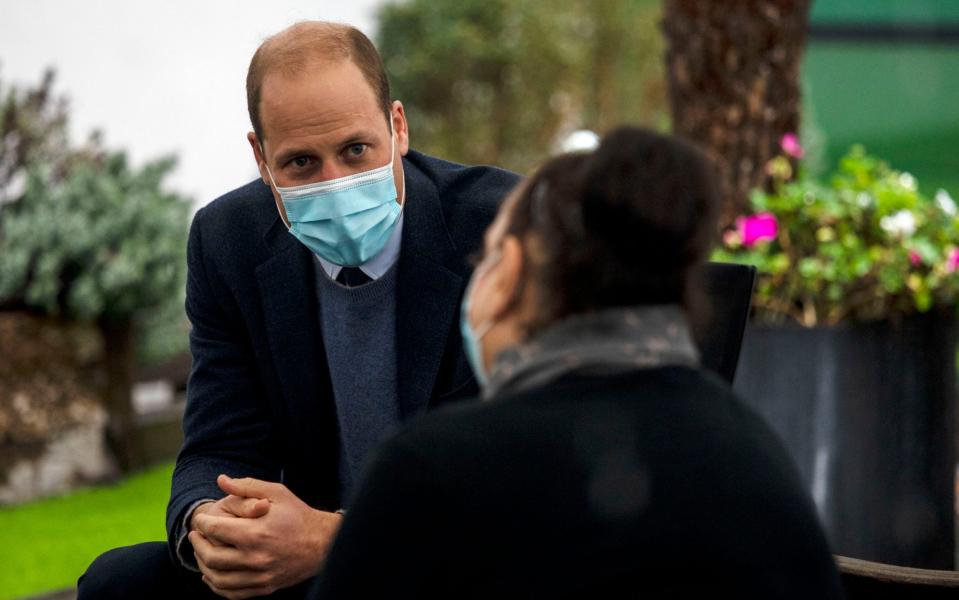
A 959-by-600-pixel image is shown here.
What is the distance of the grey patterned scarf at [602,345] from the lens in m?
1.31

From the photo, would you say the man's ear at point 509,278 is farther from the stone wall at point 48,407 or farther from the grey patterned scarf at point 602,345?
the stone wall at point 48,407

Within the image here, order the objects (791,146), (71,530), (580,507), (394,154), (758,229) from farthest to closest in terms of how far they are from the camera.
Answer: (71,530) → (791,146) → (758,229) → (394,154) → (580,507)

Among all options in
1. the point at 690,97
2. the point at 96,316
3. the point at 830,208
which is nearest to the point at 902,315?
the point at 830,208

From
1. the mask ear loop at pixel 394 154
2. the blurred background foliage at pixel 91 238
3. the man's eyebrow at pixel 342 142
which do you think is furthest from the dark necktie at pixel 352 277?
the blurred background foliage at pixel 91 238

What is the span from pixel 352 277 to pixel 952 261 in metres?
2.67

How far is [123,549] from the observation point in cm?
238

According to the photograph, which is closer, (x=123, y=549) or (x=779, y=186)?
(x=123, y=549)

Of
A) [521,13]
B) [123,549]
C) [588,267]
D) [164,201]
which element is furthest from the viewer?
[521,13]

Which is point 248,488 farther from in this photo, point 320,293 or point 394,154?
point 394,154

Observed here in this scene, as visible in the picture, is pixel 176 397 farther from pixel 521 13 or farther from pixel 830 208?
pixel 521 13

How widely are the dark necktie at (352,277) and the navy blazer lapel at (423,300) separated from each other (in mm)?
93

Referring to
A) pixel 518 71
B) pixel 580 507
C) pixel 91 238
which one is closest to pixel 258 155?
pixel 580 507

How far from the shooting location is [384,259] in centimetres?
257

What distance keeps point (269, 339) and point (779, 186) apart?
124 inches
